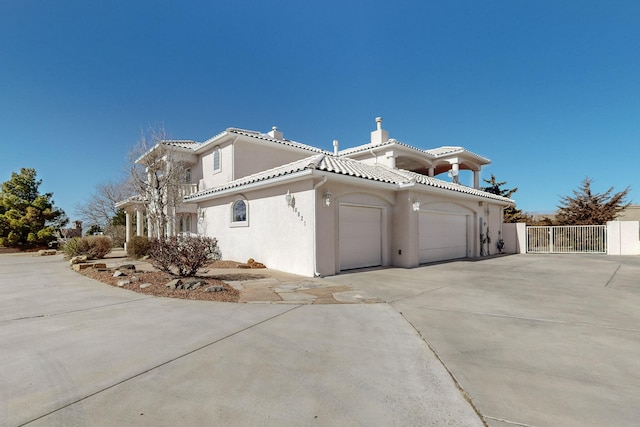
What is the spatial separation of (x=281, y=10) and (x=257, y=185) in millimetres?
7382

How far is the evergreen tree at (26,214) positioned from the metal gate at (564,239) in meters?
35.5

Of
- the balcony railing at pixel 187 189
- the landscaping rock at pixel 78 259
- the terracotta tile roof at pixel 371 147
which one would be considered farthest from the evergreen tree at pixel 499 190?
the landscaping rock at pixel 78 259

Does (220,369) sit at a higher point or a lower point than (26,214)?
lower

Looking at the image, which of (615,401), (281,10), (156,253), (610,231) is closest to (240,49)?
(281,10)

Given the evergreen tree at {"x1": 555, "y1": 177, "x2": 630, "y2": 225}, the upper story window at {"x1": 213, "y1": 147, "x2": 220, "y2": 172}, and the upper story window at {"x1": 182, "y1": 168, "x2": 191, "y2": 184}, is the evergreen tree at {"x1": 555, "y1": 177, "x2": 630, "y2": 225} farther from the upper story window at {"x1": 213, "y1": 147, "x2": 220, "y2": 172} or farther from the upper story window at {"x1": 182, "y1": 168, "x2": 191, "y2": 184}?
the upper story window at {"x1": 182, "y1": 168, "x2": 191, "y2": 184}

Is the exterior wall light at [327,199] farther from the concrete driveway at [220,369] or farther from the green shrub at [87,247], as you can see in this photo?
the green shrub at [87,247]

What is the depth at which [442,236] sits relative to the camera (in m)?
14.6

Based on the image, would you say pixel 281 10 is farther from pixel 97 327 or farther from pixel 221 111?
pixel 97 327

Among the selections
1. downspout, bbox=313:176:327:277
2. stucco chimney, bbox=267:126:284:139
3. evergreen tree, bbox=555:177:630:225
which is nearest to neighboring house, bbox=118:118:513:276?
downspout, bbox=313:176:327:277

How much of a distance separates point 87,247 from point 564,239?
28.5 m

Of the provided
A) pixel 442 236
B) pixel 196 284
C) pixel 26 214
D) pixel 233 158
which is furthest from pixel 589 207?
pixel 26 214

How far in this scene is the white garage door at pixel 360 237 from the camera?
10.8 meters

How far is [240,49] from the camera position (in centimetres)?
1523

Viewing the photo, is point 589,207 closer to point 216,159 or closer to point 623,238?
point 623,238
